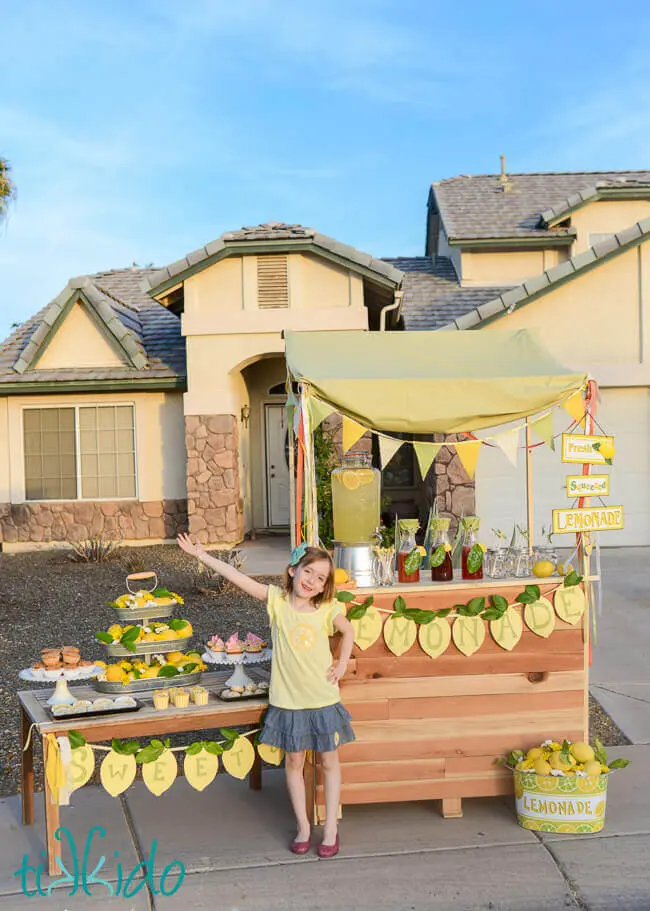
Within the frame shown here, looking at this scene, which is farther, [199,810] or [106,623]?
[106,623]

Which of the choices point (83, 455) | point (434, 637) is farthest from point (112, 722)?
point (83, 455)

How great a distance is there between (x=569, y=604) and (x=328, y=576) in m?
1.38

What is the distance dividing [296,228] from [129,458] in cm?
467

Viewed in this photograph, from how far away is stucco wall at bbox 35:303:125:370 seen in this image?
1527 cm

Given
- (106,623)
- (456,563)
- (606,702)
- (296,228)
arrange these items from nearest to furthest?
1. (456,563)
2. (606,702)
3. (106,623)
4. (296,228)

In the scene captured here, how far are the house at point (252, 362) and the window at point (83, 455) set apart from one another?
24mm

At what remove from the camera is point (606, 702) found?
683 cm

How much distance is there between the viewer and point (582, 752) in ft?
15.1

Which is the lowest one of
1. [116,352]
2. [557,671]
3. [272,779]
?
[272,779]

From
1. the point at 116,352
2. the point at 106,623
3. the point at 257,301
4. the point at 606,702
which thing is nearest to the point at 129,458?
the point at 116,352

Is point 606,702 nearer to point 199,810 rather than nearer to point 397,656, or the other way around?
point 397,656

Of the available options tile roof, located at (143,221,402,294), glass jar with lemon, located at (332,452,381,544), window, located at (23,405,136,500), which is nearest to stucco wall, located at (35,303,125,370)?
window, located at (23,405,136,500)

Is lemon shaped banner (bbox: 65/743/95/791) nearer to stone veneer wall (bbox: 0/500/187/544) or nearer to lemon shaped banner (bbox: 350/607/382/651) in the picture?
lemon shaped banner (bbox: 350/607/382/651)

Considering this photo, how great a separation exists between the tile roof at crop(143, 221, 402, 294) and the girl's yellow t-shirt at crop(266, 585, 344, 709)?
10108mm
